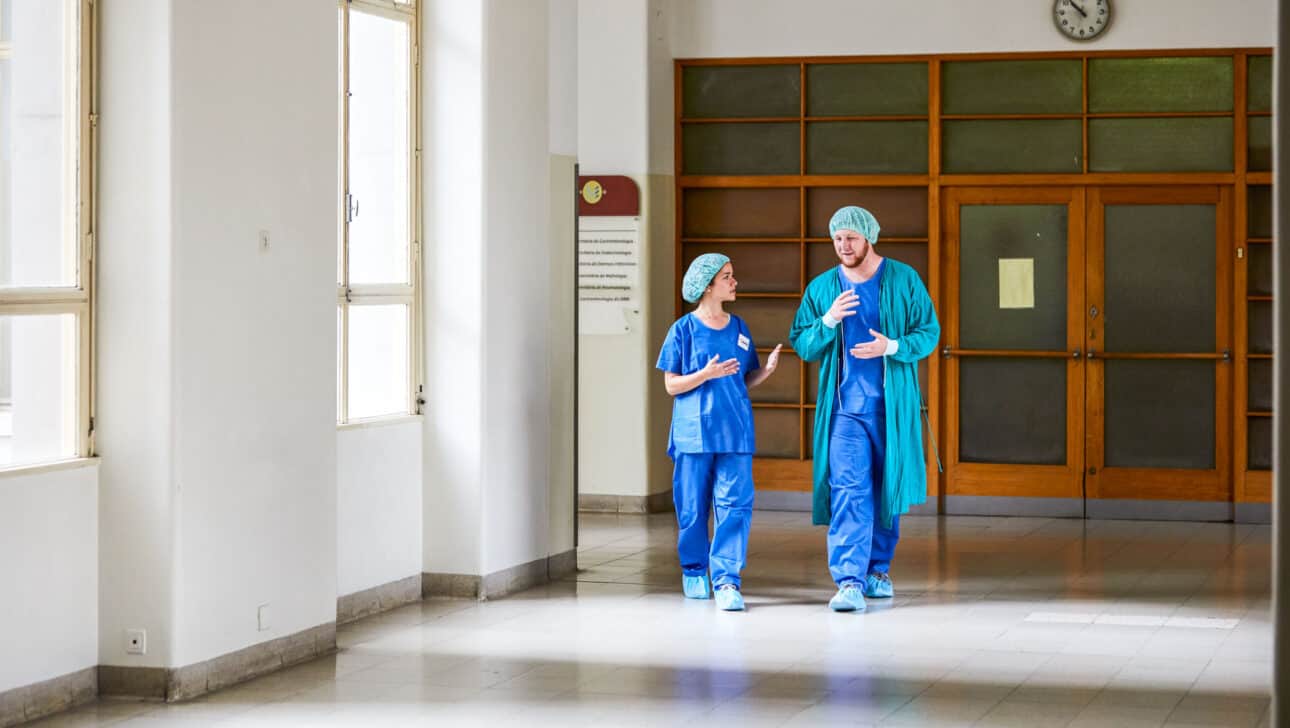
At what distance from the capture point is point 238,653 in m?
5.55

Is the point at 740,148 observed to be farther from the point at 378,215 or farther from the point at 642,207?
the point at 378,215

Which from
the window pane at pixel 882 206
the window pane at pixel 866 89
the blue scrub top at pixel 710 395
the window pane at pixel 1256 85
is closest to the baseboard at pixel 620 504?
the window pane at pixel 882 206

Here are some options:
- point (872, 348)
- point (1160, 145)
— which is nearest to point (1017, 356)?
point (1160, 145)

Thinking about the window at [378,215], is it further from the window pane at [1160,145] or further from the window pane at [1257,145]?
the window pane at [1257,145]

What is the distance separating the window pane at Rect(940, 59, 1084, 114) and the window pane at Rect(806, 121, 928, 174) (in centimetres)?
27

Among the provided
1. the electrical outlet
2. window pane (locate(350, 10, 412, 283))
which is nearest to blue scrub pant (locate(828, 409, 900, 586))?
window pane (locate(350, 10, 412, 283))

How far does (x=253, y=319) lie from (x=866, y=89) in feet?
18.5

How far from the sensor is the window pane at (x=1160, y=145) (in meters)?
10.0

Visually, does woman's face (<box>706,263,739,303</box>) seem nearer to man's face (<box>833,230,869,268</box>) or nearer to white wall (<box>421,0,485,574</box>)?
man's face (<box>833,230,869,268</box>)

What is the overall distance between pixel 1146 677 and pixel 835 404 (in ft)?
6.11

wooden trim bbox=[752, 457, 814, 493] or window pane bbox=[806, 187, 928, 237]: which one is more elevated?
window pane bbox=[806, 187, 928, 237]

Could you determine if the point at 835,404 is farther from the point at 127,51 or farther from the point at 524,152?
the point at 127,51

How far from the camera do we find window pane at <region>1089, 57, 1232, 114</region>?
32.8 feet

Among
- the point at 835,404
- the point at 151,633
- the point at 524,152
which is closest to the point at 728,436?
the point at 835,404
